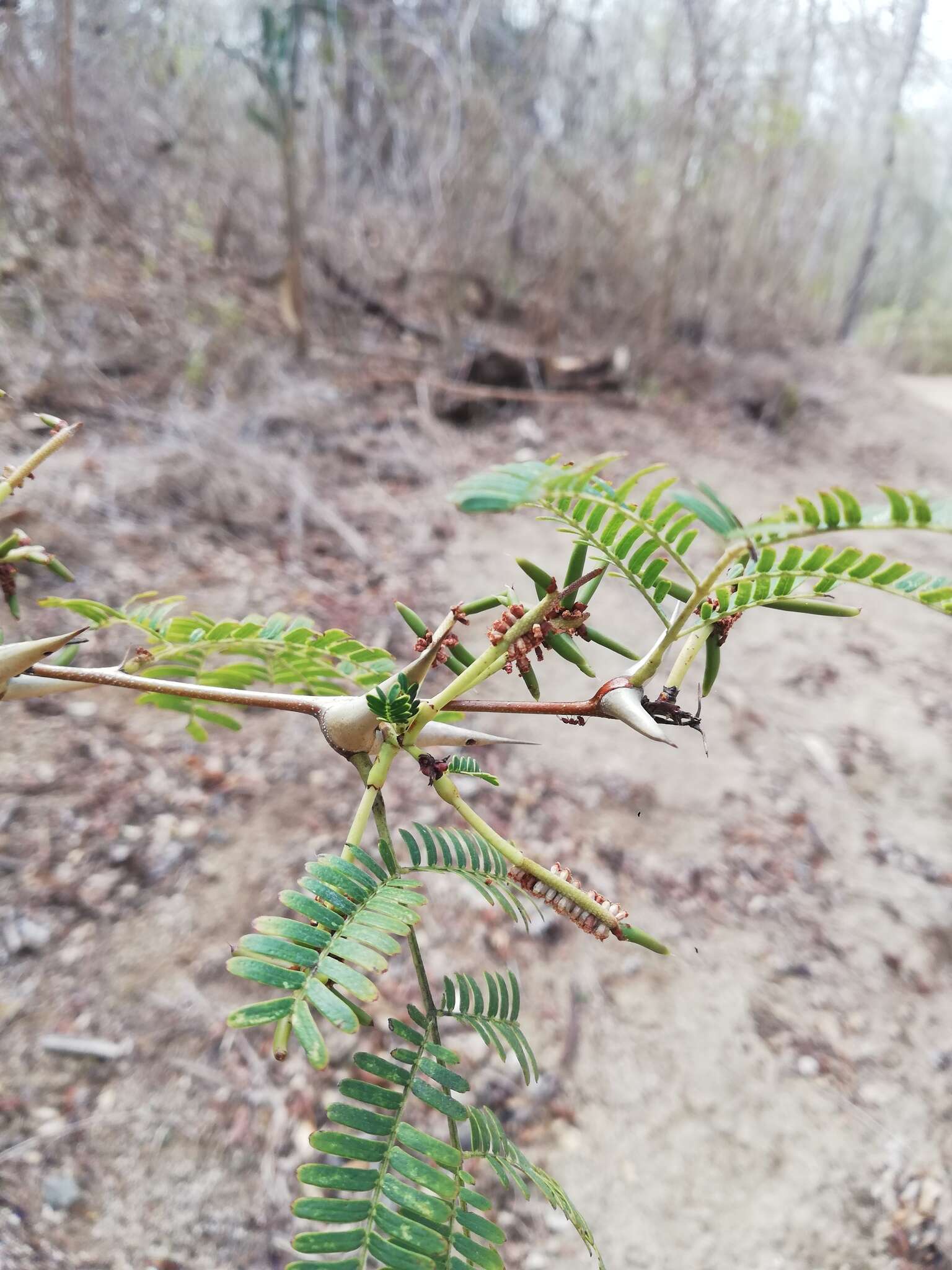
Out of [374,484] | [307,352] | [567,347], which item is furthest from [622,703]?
[567,347]

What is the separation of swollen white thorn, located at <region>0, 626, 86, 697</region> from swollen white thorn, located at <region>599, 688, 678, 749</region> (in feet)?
0.70

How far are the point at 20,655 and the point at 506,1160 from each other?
0.30m

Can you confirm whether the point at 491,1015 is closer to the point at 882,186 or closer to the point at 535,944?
the point at 535,944

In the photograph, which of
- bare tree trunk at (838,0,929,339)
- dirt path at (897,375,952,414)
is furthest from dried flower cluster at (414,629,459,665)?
dirt path at (897,375,952,414)

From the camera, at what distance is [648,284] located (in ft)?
13.3

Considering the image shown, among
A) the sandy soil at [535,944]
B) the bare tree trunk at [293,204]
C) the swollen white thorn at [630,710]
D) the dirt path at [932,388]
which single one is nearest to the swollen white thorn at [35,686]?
the swollen white thorn at [630,710]

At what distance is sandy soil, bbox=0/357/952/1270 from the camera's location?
81cm

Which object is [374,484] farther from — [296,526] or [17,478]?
[17,478]

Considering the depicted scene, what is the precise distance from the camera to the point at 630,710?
0.26 metres

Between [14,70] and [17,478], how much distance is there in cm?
313

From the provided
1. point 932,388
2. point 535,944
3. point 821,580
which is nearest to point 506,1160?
point 821,580

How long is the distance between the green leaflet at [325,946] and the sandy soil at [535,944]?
0.62 m

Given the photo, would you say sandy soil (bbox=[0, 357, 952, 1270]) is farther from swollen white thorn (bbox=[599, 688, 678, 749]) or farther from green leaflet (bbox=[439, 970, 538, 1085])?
swollen white thorn (bbox=[599, 688, 678, 749])

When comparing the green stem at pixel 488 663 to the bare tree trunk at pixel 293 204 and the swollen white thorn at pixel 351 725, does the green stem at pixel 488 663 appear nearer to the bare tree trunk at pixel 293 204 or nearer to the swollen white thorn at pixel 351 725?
the swollen white thorn at pixel 351 725
